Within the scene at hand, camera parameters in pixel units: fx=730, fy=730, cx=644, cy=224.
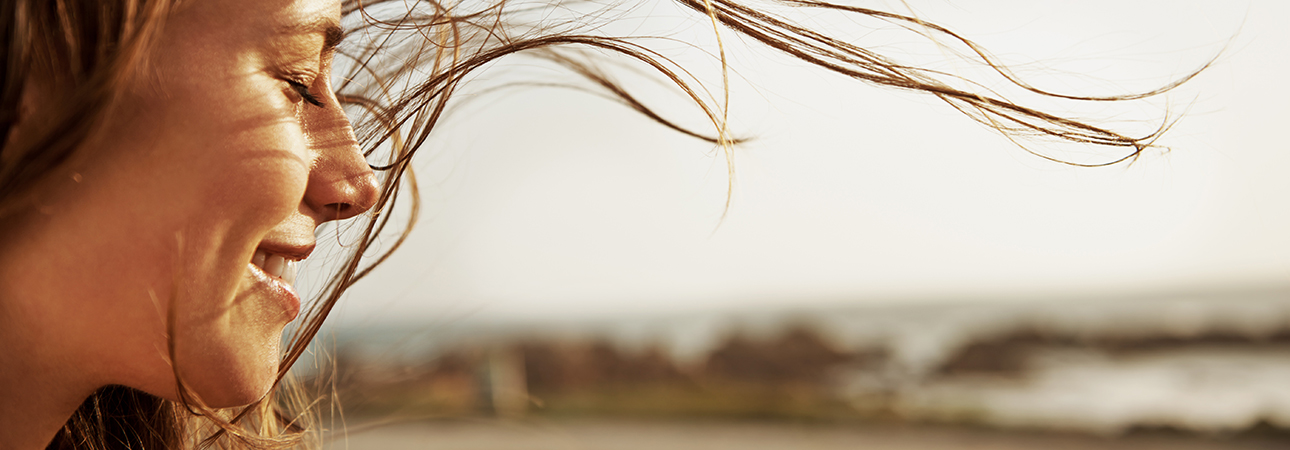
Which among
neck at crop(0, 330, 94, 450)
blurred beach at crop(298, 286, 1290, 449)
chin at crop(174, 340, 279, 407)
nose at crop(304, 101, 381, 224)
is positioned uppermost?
blurred beach at crop(298, 286, 1290, 449)

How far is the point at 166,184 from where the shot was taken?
3.67 feet

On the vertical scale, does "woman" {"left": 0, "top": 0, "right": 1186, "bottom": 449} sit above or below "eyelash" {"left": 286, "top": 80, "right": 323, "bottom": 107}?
below

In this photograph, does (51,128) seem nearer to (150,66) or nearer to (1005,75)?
(150,66)

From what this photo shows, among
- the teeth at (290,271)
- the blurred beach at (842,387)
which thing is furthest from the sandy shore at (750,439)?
the teeth at (290,271)

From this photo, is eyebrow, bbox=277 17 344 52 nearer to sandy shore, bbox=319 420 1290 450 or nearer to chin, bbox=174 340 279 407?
chin, bbox=174 340 279 407

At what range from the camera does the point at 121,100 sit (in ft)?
3.54

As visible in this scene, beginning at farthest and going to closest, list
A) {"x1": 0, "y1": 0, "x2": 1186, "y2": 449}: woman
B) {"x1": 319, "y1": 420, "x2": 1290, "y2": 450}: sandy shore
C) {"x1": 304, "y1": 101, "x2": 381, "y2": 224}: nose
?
{"x1": 319, "y1": 420, "x2": 1290, "y2": 450}: sandy shore → {"x1": 304, "y1": 101, "x2": 381, "y2": 224}: nose → {"x1": 0, "y1": 0, "x2": 1186, "y2": 449}: woman

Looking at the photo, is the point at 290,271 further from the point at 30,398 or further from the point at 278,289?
the point at 30,398

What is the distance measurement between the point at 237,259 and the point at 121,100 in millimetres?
296

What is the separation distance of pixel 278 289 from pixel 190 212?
257 millimetres

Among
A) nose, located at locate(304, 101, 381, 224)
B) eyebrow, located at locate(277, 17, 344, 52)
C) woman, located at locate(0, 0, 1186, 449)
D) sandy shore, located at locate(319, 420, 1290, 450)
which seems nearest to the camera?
woman, located at locate(0, 0, 1186, 449)

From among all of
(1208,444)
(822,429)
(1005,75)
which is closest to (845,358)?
(822,429)

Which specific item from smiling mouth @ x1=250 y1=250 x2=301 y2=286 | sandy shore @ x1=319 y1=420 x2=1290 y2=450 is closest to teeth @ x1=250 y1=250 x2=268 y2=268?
smiling mouth @ x1=250 y1=250 x2=301 y2=286

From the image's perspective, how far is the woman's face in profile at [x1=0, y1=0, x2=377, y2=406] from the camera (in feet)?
3.61
